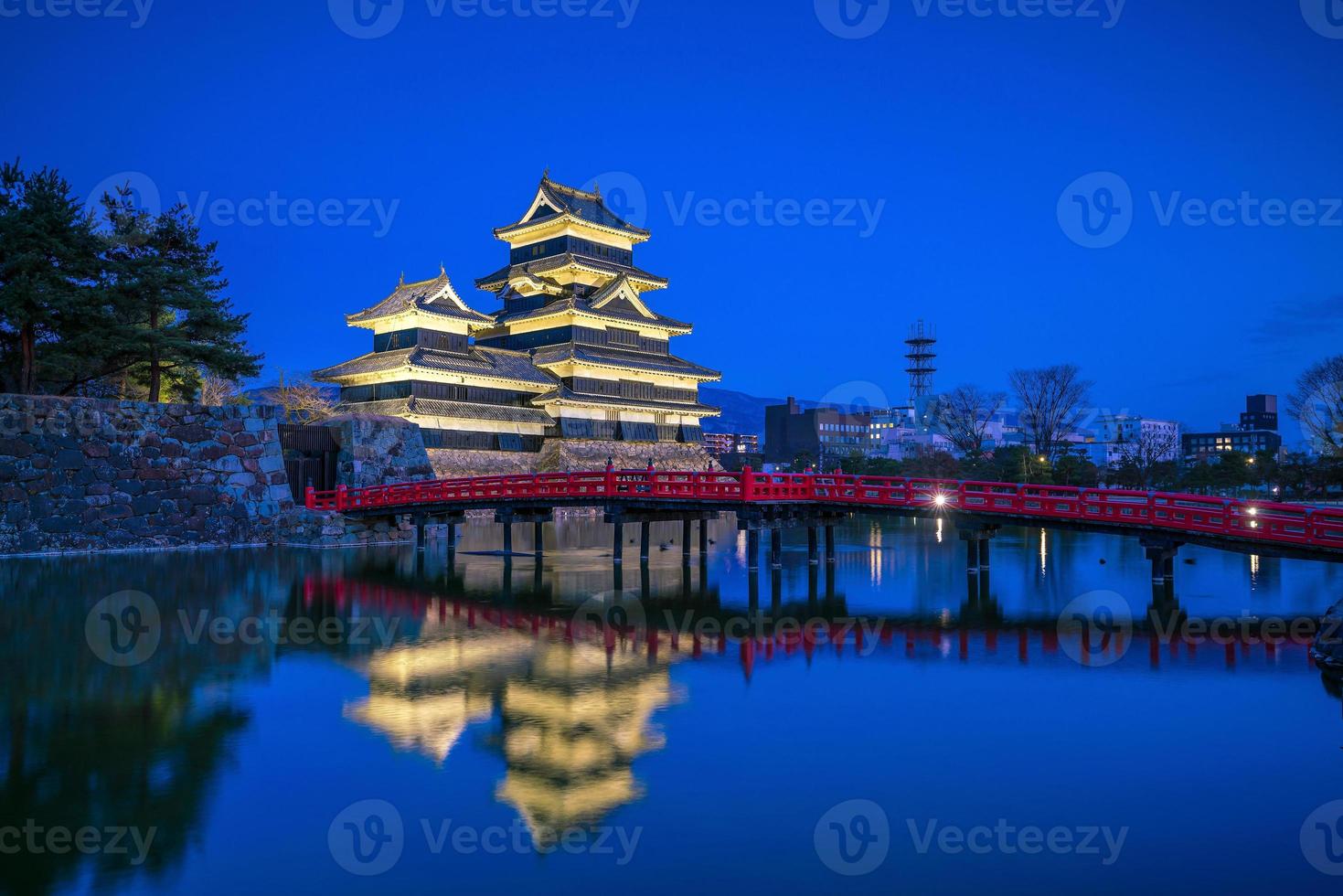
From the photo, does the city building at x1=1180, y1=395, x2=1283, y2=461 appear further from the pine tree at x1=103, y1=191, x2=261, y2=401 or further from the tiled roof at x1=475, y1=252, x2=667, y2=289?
the pine tree at x1=103, y1=191, x2=261, y2=401

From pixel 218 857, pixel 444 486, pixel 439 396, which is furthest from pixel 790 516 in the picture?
pixel 439 396

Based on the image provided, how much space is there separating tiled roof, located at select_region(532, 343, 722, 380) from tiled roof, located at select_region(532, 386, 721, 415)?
208cm

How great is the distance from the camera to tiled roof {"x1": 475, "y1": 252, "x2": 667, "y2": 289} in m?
63.3

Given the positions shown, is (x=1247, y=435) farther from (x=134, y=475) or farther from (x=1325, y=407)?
(x=134, y=475)

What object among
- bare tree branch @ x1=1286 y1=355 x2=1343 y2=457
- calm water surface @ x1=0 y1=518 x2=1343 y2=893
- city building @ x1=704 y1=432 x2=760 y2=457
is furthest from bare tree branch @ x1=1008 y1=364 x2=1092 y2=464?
city building @ x1=704 y1=432 x2=760 y2=457

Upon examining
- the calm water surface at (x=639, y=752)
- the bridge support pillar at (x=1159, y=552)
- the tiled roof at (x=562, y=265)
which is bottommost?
the calm water surface at (x=639, y=752)

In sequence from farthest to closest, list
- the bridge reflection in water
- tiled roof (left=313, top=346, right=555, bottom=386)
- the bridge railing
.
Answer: tiled roof (left=313, top=346, right=555, bottom=386)
the bridge railing
the bridge reflection in water

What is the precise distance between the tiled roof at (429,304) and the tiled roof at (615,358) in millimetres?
5069

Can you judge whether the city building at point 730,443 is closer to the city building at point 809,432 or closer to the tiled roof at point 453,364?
the city building at point 809,432

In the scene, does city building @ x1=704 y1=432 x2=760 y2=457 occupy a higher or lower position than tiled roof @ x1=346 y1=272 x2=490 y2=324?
lower

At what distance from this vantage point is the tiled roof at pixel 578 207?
6506cm

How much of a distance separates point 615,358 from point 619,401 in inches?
111

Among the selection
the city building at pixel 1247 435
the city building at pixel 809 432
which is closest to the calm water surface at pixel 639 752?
the city building at pixel 809 432

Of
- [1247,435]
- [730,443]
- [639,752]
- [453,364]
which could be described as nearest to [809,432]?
[730,443]
